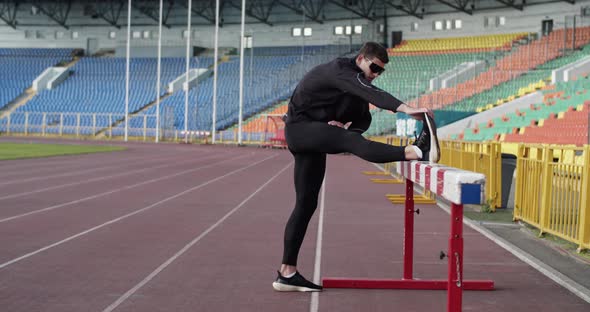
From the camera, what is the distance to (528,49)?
4353 cm

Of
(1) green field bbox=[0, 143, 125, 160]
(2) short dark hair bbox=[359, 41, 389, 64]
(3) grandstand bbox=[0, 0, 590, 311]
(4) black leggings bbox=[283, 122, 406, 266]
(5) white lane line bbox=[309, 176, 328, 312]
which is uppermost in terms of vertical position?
(3) grandstand bbox=[0, 0, 590, 311]

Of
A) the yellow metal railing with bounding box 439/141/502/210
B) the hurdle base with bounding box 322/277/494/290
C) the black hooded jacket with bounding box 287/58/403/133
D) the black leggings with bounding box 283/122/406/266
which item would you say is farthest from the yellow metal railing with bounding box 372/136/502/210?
the black hooded jacket with bounding box 287/58/403/133

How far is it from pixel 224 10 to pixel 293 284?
204 ft

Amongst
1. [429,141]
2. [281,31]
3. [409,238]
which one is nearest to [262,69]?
[281,31]

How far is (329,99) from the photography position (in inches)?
232

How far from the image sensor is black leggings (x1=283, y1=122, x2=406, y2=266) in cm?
523

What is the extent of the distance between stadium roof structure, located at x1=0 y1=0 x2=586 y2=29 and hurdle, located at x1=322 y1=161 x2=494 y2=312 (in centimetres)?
5018

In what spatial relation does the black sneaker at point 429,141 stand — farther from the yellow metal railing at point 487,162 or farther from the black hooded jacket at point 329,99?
the yellow metal railing at point 487,162

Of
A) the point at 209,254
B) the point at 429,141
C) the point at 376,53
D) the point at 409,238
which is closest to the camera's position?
the point at 429,141

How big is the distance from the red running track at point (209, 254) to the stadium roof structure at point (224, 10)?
44.5 metres

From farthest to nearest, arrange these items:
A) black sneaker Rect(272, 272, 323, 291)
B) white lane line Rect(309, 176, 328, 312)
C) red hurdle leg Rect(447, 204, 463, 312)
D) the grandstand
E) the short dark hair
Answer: the grandstand, black sneaker Rect(272, 272, 323, 291), white lane line Rect(309, 176, 328, 312), the short dark hair, red hurdle leg Rect(447, 204, 463, 312)

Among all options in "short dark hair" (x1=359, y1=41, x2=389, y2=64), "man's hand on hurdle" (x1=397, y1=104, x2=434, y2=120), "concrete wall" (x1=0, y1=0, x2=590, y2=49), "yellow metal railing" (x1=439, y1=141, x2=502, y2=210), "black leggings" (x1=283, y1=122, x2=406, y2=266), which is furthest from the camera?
"concrete wall" (x1=0, y1=0, x2=590, y2=49)

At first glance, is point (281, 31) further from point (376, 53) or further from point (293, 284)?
point (376, 53)

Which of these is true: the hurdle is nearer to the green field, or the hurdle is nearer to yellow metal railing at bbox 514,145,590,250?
yellow metal railing at bbox 514,145,590,250
